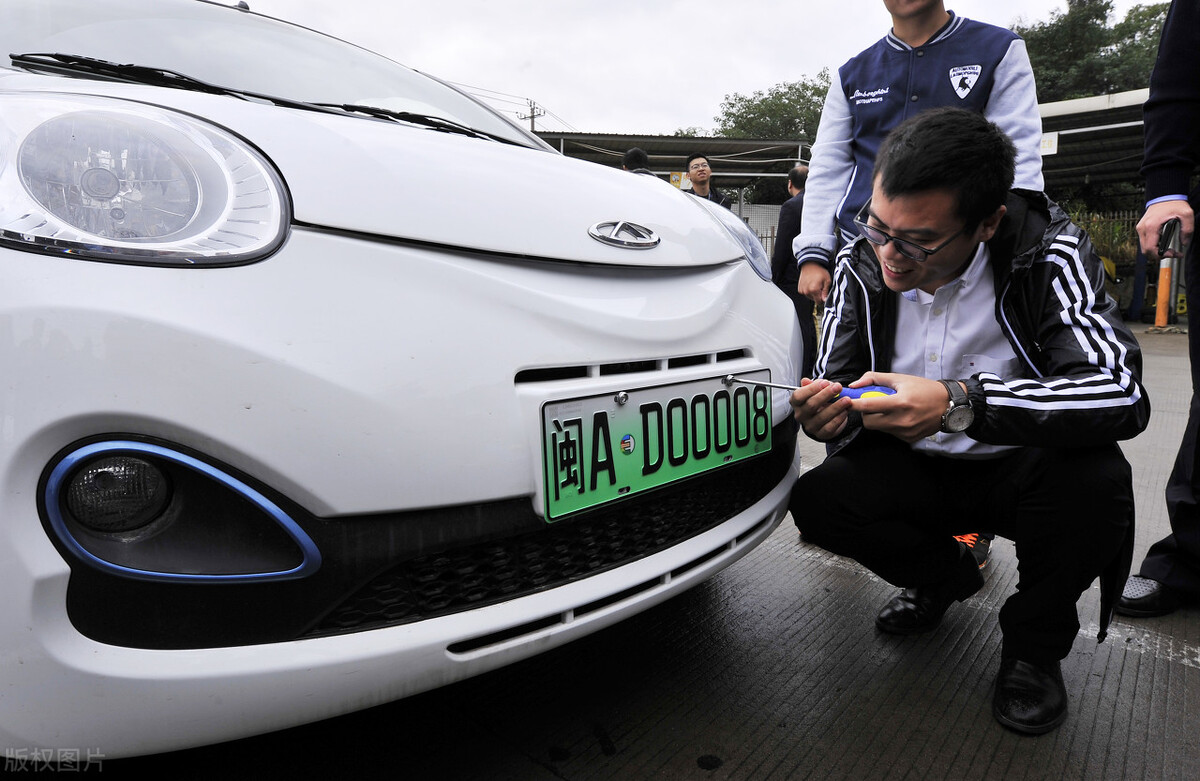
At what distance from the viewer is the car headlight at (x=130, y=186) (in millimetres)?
820

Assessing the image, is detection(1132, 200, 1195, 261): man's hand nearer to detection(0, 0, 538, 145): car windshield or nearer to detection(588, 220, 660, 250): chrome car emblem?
detection(588, 220, 660, 250): chrome car emblem

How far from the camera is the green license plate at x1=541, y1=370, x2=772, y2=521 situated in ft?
3.43

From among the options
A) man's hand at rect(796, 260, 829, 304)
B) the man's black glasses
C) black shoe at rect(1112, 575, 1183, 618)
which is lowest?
black shoe at rect(1112, 575, 1183, 618)

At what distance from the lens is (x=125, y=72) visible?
1.24m

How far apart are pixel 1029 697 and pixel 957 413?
507 mm

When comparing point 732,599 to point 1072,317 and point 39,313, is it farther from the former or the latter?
point 39,313

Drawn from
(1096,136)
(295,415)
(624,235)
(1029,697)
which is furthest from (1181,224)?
(1096,136)

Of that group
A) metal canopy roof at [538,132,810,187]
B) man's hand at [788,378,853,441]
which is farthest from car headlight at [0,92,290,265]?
metal canopy roof at [538,132,810,187]

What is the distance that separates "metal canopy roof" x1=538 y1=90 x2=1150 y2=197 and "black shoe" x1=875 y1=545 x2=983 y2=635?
9.72 m

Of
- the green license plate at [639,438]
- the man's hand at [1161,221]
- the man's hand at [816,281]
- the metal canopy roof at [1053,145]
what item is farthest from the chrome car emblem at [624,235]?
the metal canopy roof at [1053,145]

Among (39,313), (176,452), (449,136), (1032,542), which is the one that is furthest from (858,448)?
(39,313)

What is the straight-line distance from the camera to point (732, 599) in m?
1.81

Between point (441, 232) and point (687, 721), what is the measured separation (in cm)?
90

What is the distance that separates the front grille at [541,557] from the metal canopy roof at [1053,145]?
32.6ft
